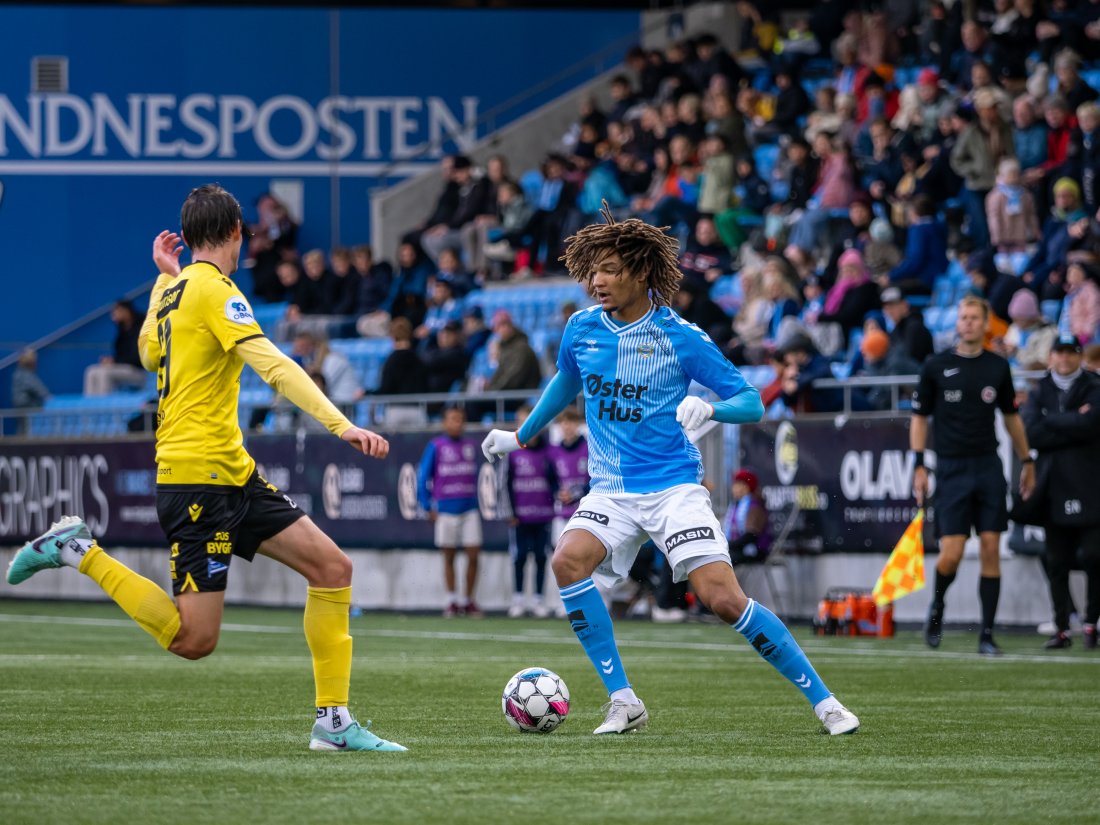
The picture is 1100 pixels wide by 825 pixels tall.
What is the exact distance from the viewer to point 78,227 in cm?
3359

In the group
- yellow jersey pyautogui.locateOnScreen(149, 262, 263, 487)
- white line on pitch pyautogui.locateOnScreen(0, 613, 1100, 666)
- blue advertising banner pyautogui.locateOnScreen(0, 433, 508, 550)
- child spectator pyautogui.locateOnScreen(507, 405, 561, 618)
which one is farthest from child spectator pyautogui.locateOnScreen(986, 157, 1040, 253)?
yellow jersey pyautogui.locateOnScreen(149, 262, 263, 487)

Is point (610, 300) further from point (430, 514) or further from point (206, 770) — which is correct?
point (430, 514)

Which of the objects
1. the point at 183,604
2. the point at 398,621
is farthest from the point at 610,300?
the point at 398,621

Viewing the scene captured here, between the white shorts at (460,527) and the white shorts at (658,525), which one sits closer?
the white shorts at (658,525)

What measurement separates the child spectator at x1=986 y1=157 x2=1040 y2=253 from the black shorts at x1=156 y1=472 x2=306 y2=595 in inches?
565

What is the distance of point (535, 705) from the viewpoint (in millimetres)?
9188

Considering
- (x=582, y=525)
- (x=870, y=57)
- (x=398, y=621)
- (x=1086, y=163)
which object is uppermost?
(x=870, y=57)

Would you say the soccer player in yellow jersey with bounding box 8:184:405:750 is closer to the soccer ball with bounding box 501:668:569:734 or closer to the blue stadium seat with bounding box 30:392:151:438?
the soccer ball with bounding box 501:668:569:734

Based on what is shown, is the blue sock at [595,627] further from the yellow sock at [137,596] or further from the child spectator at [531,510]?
the child spectator at [531,510]

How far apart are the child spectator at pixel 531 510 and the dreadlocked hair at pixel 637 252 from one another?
477 inches

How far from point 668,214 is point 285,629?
8.39 m

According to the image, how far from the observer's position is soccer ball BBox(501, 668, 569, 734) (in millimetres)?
9188

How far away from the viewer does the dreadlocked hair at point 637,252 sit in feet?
30.1

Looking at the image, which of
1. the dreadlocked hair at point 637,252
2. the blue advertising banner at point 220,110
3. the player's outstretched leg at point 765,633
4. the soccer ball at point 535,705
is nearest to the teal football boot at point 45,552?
the soccer ball at point 535,705
